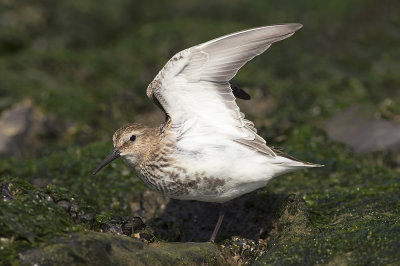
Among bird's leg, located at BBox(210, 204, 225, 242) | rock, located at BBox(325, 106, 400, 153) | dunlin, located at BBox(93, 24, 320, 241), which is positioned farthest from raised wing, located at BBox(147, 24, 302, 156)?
rock, located at BBox(325, 106, 400, 153)

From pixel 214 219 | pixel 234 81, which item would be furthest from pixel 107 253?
pixel 234 81

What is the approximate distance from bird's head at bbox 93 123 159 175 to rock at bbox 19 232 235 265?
1390 millimetres

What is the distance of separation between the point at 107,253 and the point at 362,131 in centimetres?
492

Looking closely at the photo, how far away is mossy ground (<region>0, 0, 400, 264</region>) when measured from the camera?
476 centimetres

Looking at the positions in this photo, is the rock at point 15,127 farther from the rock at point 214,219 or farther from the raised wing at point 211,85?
the raised wing at point 211,85

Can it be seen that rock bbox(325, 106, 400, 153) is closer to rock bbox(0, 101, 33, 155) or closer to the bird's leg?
the bird's leg

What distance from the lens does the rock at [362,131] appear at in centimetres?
775

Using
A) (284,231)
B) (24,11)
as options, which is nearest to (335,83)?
(284,231)

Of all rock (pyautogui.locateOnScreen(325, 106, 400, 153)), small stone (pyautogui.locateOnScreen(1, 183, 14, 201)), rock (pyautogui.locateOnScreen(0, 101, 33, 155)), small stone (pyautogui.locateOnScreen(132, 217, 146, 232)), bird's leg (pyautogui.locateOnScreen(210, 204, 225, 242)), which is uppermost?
small stone (pyautogui.locateOnScreen(1, 183, 14, 201))

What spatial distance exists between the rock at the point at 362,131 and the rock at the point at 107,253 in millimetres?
3731

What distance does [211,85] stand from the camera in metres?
5.45

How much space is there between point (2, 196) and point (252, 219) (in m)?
2.65

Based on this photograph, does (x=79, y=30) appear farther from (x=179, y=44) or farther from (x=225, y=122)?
(x=225, y=122)

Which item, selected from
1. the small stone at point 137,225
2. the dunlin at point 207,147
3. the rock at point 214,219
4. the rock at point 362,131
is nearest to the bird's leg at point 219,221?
the dunlin at point 207,147
